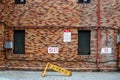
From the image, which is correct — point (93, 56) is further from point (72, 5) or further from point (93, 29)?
point (72, 5)

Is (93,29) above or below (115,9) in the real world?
below

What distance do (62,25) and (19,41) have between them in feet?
9.67

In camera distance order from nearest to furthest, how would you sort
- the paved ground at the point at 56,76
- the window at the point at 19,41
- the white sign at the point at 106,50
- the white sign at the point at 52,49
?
the paved ground at the point at 56,76 → the white sign at the point at 106,50 → the white sign at the point at 52,49 → the window at the point at 19,41

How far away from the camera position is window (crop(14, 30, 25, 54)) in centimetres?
2002

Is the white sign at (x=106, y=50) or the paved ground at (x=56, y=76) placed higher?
the white sign at (x=106, y=50)

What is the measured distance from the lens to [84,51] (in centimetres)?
1973

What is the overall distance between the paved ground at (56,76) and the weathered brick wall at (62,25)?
38.3 inches

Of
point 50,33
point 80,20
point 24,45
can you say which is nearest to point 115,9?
point 80,20

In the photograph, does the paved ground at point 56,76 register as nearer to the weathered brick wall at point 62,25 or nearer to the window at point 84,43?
the weathered brick wall at point 62,25

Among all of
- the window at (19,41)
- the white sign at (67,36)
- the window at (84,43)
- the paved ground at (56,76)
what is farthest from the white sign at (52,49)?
the window at (19,41)

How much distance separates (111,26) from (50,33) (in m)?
3.80

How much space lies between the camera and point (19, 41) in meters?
20.1

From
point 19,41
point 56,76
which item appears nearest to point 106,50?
point 56,76

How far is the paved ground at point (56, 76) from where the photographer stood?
16609 millimetres
